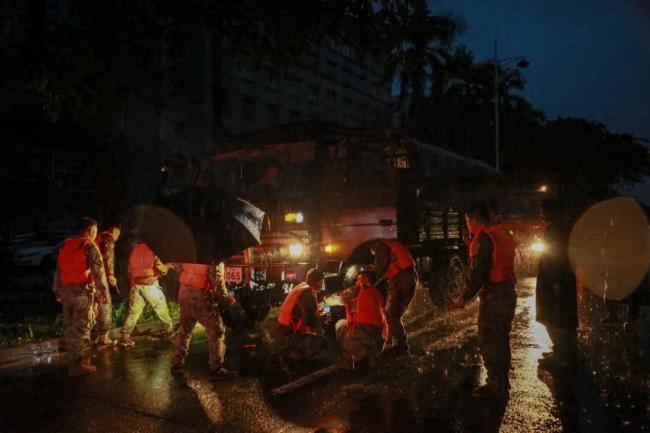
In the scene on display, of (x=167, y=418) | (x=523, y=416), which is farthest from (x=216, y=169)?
(x=523, y=416)

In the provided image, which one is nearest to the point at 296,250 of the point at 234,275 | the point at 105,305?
the point at 234,275

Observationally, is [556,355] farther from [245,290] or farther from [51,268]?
[51,268]

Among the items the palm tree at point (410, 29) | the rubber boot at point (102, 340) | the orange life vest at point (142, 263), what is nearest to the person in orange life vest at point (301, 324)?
the orange life vest at point (142, 263)

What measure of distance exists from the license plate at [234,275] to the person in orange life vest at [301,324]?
2353mm

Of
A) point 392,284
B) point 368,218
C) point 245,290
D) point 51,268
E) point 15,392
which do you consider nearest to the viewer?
point 15,392

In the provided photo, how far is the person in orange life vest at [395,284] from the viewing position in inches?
270

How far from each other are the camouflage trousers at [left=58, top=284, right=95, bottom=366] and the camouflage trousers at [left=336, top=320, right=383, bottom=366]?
3.08 meters

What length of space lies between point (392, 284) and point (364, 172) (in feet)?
12.6

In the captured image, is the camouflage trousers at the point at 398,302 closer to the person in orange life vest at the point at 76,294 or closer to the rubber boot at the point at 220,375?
the rubber boot at the point at 220,375

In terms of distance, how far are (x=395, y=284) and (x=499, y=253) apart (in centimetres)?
173

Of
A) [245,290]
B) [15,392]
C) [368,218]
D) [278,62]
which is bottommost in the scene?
[15,392]

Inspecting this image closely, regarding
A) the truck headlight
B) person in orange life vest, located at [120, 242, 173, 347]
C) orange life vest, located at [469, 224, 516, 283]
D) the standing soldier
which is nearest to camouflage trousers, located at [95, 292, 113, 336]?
person in orange life vest, located at [120, 242, 173, 347]

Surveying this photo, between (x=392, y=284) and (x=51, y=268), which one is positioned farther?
(x=51, y=268)

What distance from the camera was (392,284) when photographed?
22.8ft
